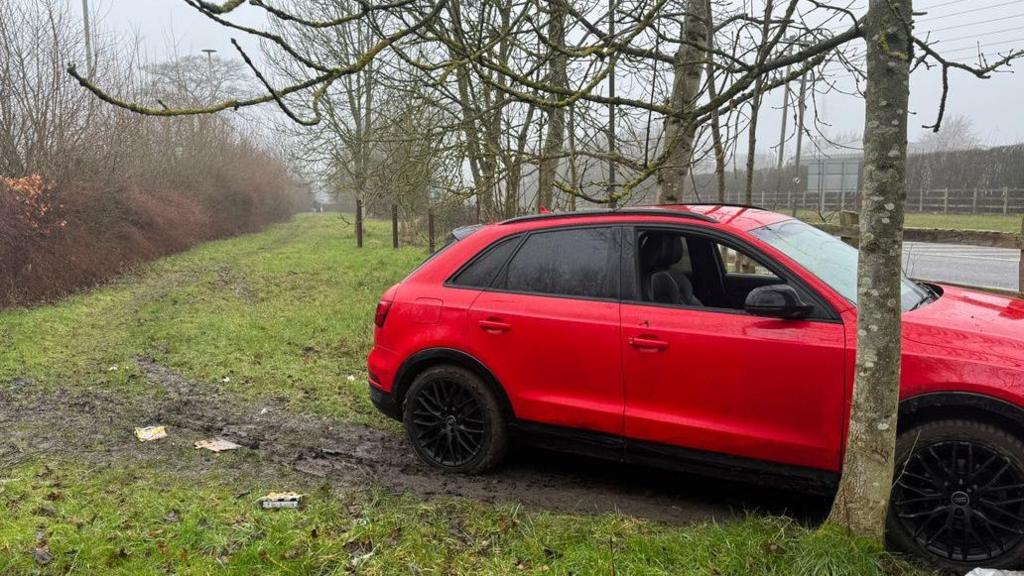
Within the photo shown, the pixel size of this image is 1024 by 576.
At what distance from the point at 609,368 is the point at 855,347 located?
4.01 ft

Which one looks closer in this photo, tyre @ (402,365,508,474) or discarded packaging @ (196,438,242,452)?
tyre @ (402,365,508,474)

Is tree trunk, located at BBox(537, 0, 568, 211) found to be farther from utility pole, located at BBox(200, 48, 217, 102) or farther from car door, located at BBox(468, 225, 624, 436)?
utility pole, located at BBox(200, 48, 217, 102)

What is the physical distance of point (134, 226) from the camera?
16250 millimetres

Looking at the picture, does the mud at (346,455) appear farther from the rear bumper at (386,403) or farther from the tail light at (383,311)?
the tail light at (383,311)

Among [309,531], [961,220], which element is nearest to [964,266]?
[961,220]

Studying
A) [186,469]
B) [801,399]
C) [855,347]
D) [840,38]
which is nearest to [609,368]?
[801,399]

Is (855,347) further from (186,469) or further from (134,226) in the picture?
(134,226)

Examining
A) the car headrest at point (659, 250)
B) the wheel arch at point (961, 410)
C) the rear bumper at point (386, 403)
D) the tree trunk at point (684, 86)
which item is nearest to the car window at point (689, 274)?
the car headrest at point (659, 250)

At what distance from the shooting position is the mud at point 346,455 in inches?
149

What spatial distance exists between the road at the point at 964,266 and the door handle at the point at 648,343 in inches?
351

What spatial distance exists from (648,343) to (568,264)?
73 cm

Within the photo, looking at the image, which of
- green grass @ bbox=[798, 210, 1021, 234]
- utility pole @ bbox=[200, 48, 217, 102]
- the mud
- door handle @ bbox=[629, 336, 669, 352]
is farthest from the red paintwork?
utility pole @ bbox=[200, 48, 217, 102]

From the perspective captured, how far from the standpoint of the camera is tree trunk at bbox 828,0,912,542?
261cm

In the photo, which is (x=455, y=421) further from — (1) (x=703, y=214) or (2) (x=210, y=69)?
(2) (x=210, y=69)
